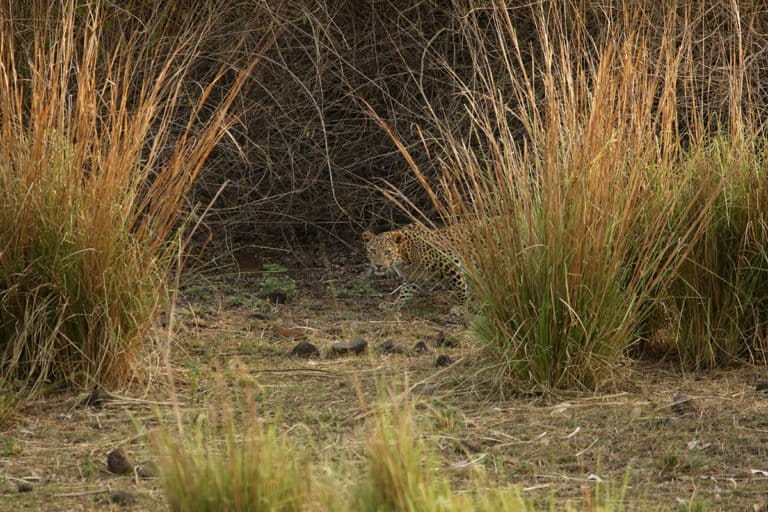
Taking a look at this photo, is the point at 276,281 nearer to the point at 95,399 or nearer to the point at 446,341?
the point at 446,341

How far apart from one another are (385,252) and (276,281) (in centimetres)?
67

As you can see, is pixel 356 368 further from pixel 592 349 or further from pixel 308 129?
pixel 308 129

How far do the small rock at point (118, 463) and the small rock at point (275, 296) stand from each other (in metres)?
3.17

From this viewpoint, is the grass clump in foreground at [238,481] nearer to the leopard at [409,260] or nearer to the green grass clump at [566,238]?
the green grass clump at [566,238]

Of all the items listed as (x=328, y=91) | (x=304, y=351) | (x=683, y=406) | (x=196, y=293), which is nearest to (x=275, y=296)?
(x=196, y=293)

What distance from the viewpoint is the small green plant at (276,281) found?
22.8 ft

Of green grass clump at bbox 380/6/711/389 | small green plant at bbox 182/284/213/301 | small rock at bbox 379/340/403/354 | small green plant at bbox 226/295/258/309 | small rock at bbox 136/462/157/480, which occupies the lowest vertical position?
small green plant at bbox 226/295/258/309

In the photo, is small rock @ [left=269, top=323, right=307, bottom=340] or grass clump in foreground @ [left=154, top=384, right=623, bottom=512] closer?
grass clump in foreground @ [left=154, top=384, right=623, bottom=512]

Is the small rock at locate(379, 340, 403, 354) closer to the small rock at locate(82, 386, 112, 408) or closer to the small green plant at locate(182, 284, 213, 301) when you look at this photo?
the small rock at locate(82, 386, 112, 408)

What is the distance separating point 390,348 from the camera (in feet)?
17.7

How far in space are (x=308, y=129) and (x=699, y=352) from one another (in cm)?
374

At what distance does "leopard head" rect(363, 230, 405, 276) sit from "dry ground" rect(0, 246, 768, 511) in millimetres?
1522

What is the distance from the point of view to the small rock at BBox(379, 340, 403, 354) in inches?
212

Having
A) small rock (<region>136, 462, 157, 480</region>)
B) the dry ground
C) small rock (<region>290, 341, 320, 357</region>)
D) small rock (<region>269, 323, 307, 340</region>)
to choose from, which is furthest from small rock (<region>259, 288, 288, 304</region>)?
small rock (<region>136, 462, 157, 480</region>)
